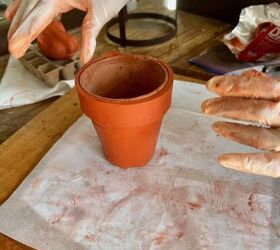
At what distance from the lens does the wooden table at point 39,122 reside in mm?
529

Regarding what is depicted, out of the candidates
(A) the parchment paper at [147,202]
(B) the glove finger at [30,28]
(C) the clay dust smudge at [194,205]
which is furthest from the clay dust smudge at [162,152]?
(B) the glove finger at [30,28]

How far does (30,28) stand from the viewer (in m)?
0.48

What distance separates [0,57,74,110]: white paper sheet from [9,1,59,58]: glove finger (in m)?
0.31

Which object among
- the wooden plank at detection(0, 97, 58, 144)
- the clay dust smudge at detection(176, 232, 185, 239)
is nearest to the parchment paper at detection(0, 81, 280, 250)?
the clay dust smudge at detection(176, 232, 185, 239)

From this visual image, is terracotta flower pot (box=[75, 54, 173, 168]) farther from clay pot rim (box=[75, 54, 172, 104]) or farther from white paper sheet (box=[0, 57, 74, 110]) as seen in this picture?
white paper sheet (box=[0, 57, 74, 110])

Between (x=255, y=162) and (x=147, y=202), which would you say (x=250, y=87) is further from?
(x=147, y=202)

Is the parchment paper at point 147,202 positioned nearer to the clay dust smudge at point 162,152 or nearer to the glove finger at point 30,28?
the clay dust smudge at point 162,152

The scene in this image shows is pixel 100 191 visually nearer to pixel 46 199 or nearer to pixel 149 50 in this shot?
pixel 46 199

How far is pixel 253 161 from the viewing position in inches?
15.2

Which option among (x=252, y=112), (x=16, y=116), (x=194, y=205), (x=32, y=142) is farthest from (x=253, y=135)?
(x=16, y=116)

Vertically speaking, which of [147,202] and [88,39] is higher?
[88,39]

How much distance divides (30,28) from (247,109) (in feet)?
1.02

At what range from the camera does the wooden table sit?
0.53m

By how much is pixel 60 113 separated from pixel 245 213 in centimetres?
37
